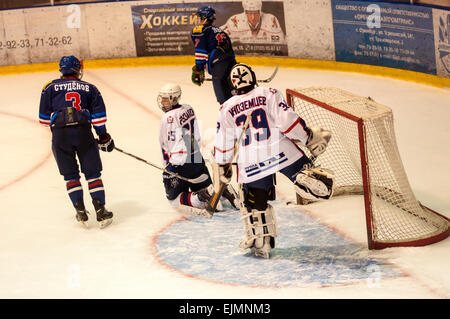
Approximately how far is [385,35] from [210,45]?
3.13 metres

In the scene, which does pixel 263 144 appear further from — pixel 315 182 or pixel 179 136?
pixel 179 136

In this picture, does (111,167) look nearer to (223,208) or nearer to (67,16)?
(223,208)

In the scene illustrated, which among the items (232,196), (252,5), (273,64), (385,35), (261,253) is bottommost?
(261,253)

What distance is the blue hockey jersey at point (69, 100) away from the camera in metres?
5.73

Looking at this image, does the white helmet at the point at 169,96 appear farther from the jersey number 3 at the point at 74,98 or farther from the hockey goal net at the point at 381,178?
the hockey goal net at the point at 381,178

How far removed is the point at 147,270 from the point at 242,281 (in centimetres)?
71

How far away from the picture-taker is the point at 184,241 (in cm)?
557

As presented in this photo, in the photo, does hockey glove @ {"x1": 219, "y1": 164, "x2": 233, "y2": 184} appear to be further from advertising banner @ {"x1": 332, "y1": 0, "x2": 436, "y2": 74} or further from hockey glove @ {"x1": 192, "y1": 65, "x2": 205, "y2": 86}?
advertising banner @ {"x1": 332, "y1": 0, "x2": 436, "y2": 74}

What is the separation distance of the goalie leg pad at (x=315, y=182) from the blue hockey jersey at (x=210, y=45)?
319 centimetres

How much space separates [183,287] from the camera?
15.6ft

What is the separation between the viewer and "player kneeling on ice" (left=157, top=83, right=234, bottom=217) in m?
5.84

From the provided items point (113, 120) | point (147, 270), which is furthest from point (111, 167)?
point (147, 270)

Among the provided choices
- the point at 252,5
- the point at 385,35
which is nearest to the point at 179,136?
the point at 385,35
